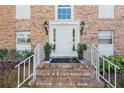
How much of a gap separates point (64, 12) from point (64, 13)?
0.06 m

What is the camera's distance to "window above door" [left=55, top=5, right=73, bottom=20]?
19953 millimetres

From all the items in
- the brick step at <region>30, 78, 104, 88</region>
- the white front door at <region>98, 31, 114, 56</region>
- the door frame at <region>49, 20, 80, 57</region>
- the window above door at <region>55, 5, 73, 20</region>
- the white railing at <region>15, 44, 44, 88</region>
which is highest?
the window above door at <region>55, 5, 73, 20</region>

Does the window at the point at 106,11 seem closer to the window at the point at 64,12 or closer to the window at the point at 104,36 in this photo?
the window at the point at 104,36

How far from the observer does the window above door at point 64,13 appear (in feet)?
65.5

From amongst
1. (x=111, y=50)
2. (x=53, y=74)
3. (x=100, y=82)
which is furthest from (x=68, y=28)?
(x=100, y=82)

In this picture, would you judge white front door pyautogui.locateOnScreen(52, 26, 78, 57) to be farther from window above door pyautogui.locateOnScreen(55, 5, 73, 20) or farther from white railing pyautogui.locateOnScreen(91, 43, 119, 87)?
white railing pyautogui.locateOnScreen(91, 43, 119, 87)

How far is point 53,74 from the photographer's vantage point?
1283 cm

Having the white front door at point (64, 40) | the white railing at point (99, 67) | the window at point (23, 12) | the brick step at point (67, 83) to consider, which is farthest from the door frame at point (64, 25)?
the brick step at point (67, 83)

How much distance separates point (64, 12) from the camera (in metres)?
20.0

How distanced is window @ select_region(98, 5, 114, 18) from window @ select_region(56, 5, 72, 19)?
5.97ft

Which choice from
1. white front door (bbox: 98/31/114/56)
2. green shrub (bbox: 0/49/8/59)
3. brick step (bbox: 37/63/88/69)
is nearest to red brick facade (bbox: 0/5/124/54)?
white front door (bbox: 98/31/114/56)

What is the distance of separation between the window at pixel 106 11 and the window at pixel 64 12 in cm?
182

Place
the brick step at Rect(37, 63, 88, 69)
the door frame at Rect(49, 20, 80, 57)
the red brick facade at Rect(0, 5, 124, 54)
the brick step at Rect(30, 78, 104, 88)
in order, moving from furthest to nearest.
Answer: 1. the red brick facade at Rect(0, 5, 124, 54)
2. the door frame at Rect(49, 20, 80, 57)
3. the brick step at Rect(37, 63, 88, 69)
4. the brick step at Rect(30, 78, 104, 88)
